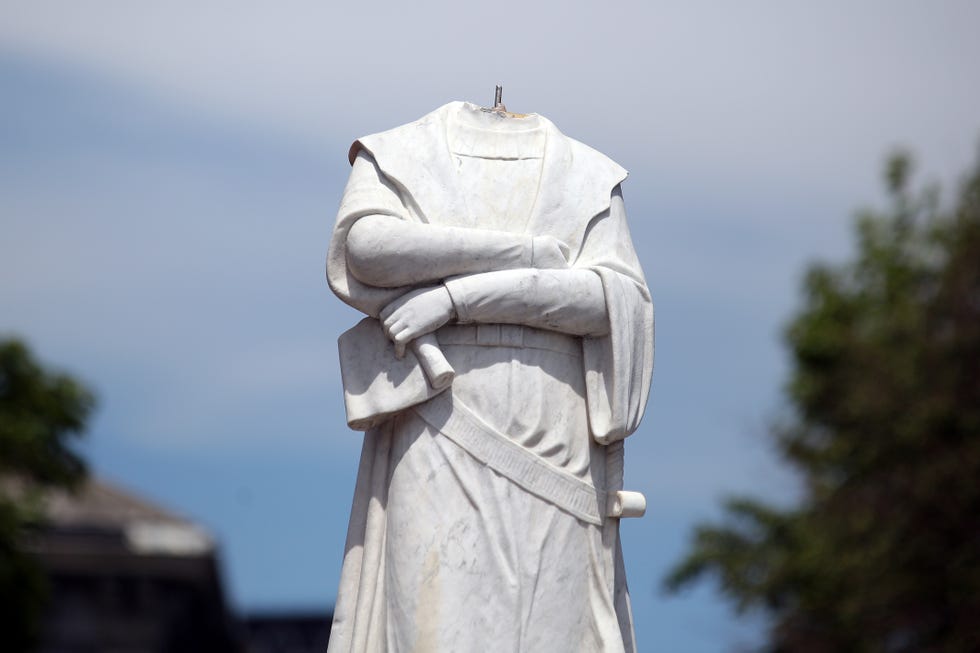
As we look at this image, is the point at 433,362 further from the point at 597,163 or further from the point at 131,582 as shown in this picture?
the point at 131,582

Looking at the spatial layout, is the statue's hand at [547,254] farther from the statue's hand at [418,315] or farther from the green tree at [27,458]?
the green tree at [27,458]

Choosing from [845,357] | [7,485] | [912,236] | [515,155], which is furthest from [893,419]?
[515,155]

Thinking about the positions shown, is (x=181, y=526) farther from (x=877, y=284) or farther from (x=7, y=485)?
(x=877, y=284)

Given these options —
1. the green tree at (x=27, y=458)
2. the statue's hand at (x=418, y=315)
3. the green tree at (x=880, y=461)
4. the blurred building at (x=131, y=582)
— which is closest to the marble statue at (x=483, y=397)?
the statue's hand at (x=418, y=315)

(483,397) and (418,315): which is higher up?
(418,315)

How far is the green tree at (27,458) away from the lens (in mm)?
45688

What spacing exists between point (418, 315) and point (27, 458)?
3855 cm

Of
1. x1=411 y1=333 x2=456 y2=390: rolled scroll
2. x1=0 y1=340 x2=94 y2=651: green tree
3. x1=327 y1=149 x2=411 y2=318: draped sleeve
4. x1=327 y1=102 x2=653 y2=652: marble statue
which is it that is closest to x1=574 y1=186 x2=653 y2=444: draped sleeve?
x1=327 y1=102 x2=653 y2=652: marble statue

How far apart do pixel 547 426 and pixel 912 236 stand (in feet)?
117

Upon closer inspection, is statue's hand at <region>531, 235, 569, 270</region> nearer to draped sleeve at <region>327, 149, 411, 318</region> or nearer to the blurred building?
draped sleeve at <region>327, 149, 411, 318</region>

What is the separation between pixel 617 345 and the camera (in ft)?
38.5

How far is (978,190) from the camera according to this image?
43688 millimetres

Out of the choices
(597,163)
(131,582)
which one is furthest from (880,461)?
(131,582)

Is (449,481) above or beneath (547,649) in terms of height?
above
